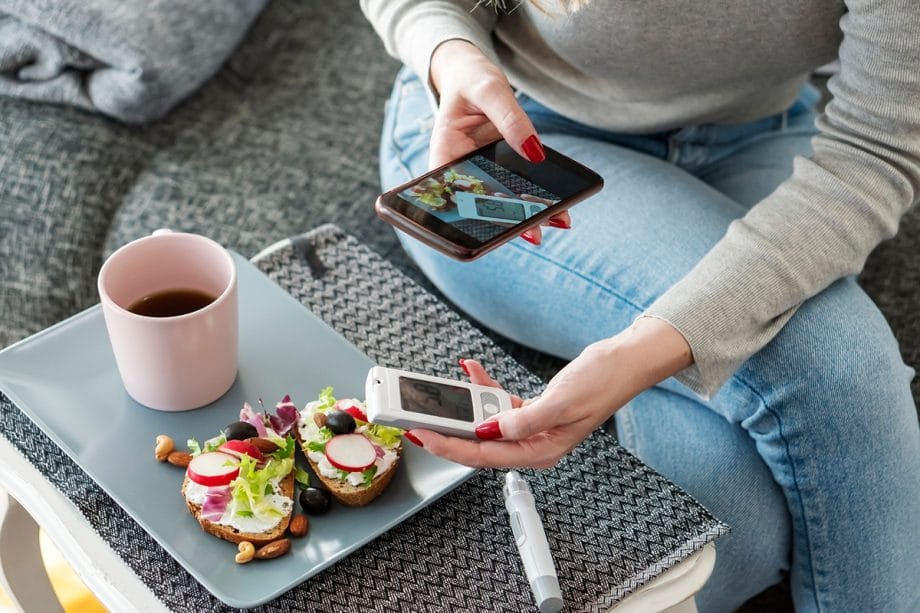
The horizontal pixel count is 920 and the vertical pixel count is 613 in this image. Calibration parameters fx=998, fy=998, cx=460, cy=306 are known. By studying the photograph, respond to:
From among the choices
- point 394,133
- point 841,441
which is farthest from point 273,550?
point 394,133

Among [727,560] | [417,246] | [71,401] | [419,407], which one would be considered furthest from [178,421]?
[727,560]

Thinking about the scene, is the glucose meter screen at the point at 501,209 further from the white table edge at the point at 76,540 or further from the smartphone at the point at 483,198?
the white table edge at the point at 76,540

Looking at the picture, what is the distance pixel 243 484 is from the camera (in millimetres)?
690

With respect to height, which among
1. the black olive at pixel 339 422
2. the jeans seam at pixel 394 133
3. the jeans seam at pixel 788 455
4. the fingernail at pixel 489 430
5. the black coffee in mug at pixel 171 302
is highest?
the black coffee in mug at pixel 171 302

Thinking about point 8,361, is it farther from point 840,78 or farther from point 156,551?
point 840,78

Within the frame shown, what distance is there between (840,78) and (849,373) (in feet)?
0.95

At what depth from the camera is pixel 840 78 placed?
0.96 m

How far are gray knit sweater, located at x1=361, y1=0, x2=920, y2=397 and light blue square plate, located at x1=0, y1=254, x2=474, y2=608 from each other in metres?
0.28

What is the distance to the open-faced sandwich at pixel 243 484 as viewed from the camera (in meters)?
0.69

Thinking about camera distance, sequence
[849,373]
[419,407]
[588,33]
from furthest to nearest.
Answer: [588,33], [849,373], [419,407]

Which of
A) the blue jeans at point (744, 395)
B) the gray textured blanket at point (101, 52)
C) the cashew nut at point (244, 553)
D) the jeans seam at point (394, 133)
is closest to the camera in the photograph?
the cashew nut at point (244, 553)

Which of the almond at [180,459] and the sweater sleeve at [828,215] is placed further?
the sweater sleeve at [828,215]

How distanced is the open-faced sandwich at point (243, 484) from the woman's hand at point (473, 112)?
28 centimetres

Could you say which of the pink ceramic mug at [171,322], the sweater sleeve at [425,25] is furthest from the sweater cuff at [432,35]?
the pink ceramic mug at [171,322]
